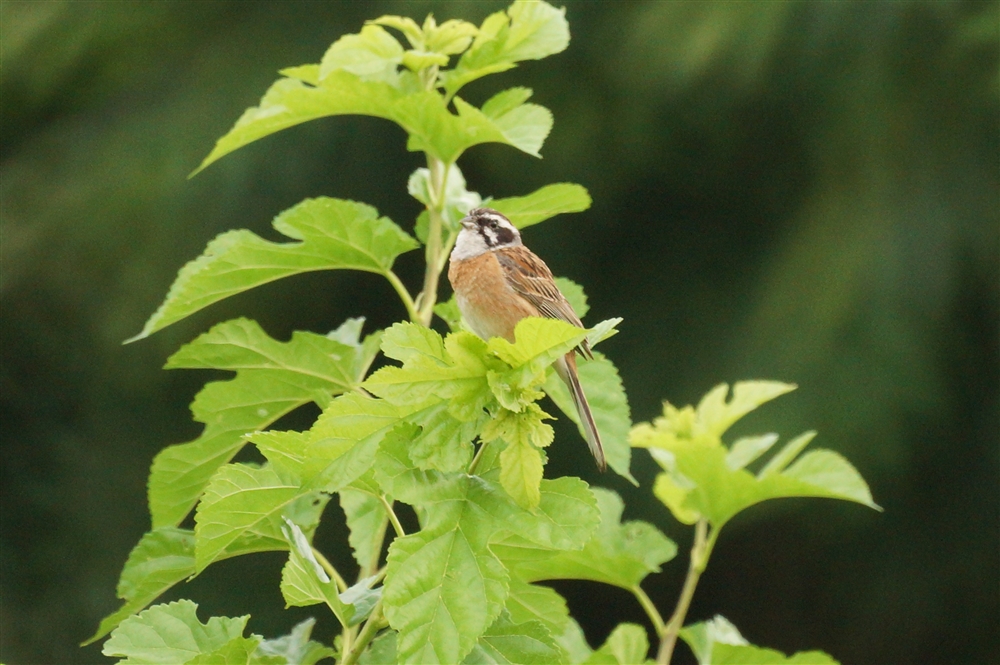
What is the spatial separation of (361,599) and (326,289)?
2473 mm

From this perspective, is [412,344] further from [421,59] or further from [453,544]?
[421,59]

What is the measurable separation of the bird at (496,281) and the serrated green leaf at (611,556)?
0.29 metres

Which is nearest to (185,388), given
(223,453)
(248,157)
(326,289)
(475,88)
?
(326,289)

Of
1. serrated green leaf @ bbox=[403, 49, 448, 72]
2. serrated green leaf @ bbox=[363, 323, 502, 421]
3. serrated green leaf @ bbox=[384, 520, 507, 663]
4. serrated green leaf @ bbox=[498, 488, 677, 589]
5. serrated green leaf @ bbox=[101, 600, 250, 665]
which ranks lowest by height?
serrated green leaf @ bbox=[498, 488, 677, 589]

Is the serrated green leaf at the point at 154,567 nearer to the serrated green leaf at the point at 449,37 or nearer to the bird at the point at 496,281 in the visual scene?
the bird at the point at 496,281

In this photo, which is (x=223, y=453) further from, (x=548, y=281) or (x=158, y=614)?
(x=548, y=281)

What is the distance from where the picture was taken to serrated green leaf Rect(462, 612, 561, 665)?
910mm

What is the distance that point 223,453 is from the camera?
1.27 m

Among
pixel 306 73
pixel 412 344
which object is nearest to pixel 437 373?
pixel 412 344

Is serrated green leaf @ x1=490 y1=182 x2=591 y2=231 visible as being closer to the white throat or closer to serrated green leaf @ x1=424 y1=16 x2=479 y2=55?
serrated green leaf @ x1=424 y1=16 x2=479 y2=55

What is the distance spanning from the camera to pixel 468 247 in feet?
5.89

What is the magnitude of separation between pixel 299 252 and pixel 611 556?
0.54 metres

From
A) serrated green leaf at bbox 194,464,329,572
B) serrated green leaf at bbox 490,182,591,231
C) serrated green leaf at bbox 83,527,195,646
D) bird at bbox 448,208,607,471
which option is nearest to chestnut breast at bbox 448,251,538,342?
bird at bbox 448,208,607,471

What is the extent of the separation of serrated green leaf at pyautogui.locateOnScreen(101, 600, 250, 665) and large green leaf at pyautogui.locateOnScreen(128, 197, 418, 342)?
352 millimetres
